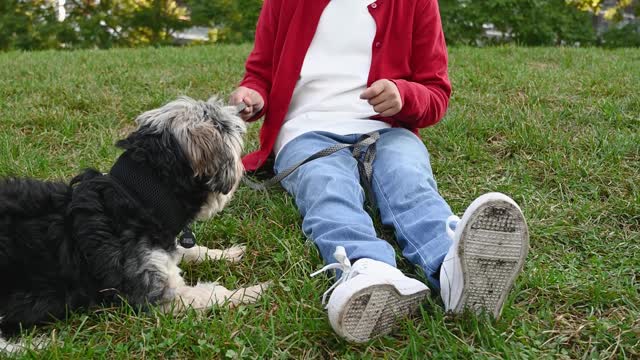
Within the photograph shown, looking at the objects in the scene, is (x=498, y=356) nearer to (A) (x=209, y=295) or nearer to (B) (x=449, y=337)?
(B) (x=449, y=337)

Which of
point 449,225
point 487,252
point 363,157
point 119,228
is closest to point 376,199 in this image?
point 363,157

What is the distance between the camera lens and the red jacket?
377cm

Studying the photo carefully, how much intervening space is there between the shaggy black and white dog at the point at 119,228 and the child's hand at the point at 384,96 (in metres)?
0.77

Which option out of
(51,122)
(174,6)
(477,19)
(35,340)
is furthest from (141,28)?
(35,340)

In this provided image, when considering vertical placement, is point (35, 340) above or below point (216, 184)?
below

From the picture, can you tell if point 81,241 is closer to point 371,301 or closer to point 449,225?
point 371,301

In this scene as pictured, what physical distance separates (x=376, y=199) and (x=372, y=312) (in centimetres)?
111

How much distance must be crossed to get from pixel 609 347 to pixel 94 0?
14904 mm

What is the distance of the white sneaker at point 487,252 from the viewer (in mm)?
2359

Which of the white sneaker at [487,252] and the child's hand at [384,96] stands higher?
the child's hand at [384,96]

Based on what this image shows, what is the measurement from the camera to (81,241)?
2.64 metres

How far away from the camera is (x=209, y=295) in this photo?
2.83 meters

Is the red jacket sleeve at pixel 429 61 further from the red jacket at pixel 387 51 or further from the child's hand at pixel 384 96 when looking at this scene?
the child's hand at pixel 384 96

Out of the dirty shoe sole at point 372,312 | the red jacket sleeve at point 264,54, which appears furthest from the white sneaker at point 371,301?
the red jacket sleeve at point 264,54
